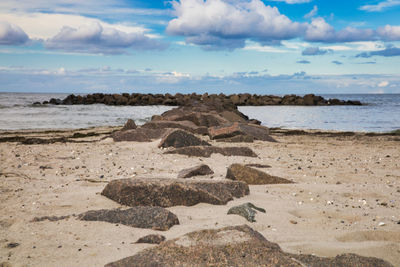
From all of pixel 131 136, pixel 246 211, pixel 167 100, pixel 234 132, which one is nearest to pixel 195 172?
pixel 246 211

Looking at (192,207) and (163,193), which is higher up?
(163,193)

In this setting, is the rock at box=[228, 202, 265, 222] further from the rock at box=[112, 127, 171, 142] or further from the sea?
the sea

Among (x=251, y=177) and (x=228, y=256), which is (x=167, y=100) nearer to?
(x=251, y=177)

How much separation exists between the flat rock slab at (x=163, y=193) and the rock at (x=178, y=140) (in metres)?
5.06

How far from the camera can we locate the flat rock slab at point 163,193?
4535mm

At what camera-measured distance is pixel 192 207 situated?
14.7 ft

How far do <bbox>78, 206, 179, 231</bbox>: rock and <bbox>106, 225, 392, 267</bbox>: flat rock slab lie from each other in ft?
2.45

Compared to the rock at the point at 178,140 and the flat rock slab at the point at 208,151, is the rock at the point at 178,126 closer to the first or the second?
the rock at the point at 178,140

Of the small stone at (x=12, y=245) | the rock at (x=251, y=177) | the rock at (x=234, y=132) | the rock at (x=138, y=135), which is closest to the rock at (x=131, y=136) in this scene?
the rock at (x=138, y=135)

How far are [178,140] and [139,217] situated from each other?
20.4 feet

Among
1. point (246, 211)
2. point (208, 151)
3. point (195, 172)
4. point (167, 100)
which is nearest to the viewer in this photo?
point (246, 211)

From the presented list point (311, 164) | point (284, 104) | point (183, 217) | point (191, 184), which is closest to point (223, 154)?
point (311, 164)

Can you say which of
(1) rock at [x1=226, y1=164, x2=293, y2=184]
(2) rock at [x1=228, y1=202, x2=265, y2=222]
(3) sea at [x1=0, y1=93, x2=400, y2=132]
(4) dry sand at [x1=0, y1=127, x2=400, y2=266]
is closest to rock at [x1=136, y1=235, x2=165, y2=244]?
(4) dry sand at [x1=0, y1=127, x2=400, y2=266]

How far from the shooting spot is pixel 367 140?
46.4ft
